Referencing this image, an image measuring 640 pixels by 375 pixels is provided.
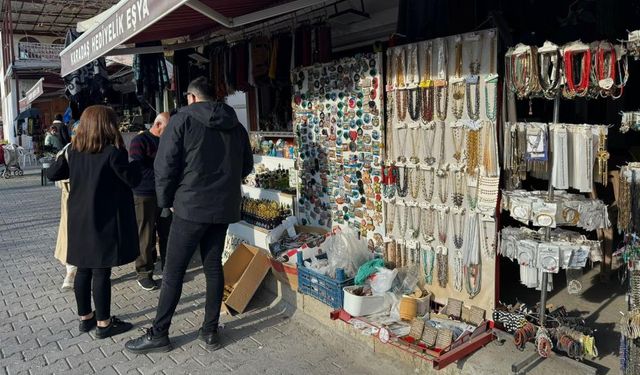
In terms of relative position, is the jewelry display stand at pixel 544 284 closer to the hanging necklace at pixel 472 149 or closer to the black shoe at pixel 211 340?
the hanging necklace at pixel 472 149

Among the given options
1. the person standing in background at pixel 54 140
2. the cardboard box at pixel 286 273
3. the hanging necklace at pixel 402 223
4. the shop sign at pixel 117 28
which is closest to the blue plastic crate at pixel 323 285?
the cardboard box at pixel 286 273

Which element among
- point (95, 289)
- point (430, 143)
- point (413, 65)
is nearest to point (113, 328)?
point (95, 289)

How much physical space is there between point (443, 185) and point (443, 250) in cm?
49

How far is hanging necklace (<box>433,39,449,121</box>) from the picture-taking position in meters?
3.65

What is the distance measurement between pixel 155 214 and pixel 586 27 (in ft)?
13.8

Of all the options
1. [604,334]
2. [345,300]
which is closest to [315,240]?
[345,300]

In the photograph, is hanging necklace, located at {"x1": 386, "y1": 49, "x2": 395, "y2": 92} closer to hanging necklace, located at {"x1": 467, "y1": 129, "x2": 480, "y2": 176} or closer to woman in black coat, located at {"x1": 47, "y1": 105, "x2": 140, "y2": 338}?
hanging necklace, located at {"x1": 467, "y1": 129, "x2": 480, "y2": 176}

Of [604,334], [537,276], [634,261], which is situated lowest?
[604,334]

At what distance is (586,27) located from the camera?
373 cm

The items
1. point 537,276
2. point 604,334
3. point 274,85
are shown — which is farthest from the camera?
point 274,85

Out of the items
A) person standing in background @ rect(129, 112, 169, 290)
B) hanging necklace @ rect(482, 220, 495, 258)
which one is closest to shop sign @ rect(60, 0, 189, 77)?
person standing in background @ rect(129, 112, 169, 290)

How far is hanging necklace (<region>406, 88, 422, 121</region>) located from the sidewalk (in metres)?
1.82

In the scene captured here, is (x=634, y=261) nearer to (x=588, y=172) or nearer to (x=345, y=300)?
(x=588, y=172)

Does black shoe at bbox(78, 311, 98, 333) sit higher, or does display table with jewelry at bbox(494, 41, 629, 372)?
display table with jewelry at bbox(494, 41, 629, 372)
